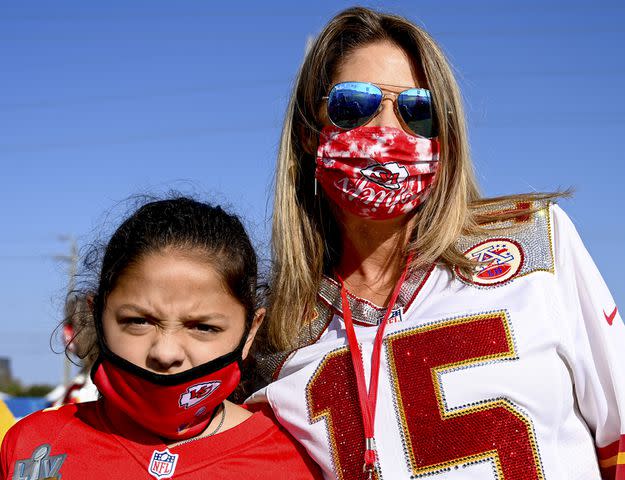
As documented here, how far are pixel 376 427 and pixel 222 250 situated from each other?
750 millimetres

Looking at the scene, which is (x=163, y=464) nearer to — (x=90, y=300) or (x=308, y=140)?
(x=90, y=300)

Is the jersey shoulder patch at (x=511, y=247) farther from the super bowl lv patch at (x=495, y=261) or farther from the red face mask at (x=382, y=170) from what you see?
the red face mask at (x=382, y=170)

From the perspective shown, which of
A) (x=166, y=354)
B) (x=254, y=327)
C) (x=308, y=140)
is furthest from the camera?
(x=308, y=140)

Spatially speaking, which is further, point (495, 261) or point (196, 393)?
point (495, 261)

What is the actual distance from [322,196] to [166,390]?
3.67 ft

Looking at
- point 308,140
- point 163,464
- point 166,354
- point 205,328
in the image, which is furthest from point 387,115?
point 163,464

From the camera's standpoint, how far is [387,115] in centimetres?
312

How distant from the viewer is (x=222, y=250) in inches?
117

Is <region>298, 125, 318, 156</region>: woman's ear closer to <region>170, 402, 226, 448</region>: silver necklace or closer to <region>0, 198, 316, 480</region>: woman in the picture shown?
<region>0, 198, 316, 480</region>: woman

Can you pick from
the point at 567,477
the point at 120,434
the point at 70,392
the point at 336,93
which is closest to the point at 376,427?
the point at 567,477

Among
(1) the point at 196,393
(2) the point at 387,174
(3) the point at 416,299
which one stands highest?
(2) the point at 387,174

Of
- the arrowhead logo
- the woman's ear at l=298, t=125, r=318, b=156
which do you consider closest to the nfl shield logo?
the woman's ear at l=298, t=125, r=318, b=156

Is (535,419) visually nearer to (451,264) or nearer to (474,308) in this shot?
(474,308)

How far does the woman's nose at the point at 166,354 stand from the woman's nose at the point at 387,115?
3.43 ft
